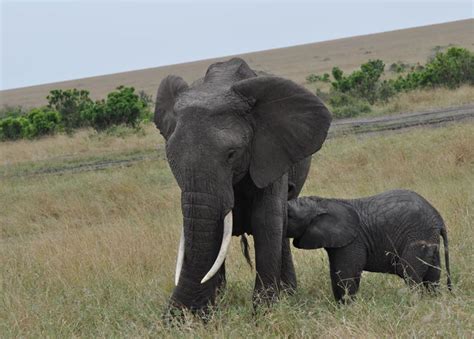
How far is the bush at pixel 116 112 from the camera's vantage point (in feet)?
84.7

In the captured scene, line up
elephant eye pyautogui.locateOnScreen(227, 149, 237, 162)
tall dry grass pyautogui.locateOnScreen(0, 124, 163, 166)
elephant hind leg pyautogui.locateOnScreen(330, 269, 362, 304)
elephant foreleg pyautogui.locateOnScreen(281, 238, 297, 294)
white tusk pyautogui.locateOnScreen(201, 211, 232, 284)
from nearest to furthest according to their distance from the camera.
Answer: white tusk pyautogui.locateOnScreen(201, 211, 232, 284)
elephant eye pyautogui.locateOnScreen(227, 149, 237, 162)
elephant hind leg pyautogui.locateOnScreen(330, 269, 362, 304)
elephant foreleg pyautogui.locateOnScreen(281, 238, 297, 294)
tall dry grass pyautogui.locateOnScreen(0, 124, 163, 166)

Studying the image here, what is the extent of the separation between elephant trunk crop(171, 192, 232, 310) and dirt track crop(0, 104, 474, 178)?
11611 millimetres

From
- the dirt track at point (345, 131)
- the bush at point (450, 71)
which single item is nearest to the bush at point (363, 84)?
the bush at point (450, 71)

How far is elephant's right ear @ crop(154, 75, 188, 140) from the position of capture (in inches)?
209

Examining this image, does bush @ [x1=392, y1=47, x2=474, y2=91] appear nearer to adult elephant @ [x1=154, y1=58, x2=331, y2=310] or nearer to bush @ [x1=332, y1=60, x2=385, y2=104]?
bush @ [x1=332, y1=60, x2=385, y2=104]

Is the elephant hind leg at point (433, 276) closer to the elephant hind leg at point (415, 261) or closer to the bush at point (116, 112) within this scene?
the elephant hind leg at point (415, 261)

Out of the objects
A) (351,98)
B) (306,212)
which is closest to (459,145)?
(306,212)

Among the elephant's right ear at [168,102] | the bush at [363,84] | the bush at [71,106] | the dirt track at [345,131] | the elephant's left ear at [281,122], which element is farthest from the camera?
the bush at [71,106]

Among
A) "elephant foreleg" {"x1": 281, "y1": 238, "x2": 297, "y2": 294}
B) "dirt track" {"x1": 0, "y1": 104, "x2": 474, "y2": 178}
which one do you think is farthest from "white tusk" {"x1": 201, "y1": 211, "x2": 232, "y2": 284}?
"dirt track" {"x1": 0, "y1": 104, "x2": 474, "y2": 178}

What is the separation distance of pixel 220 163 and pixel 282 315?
40.5 inches

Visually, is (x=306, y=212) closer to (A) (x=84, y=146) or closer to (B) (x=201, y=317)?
(B) (x=201, y=317)

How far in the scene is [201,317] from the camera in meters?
5.09

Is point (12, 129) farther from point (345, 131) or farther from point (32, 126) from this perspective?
point (345, 131)

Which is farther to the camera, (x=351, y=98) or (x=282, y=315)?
(x=351, y=98)
